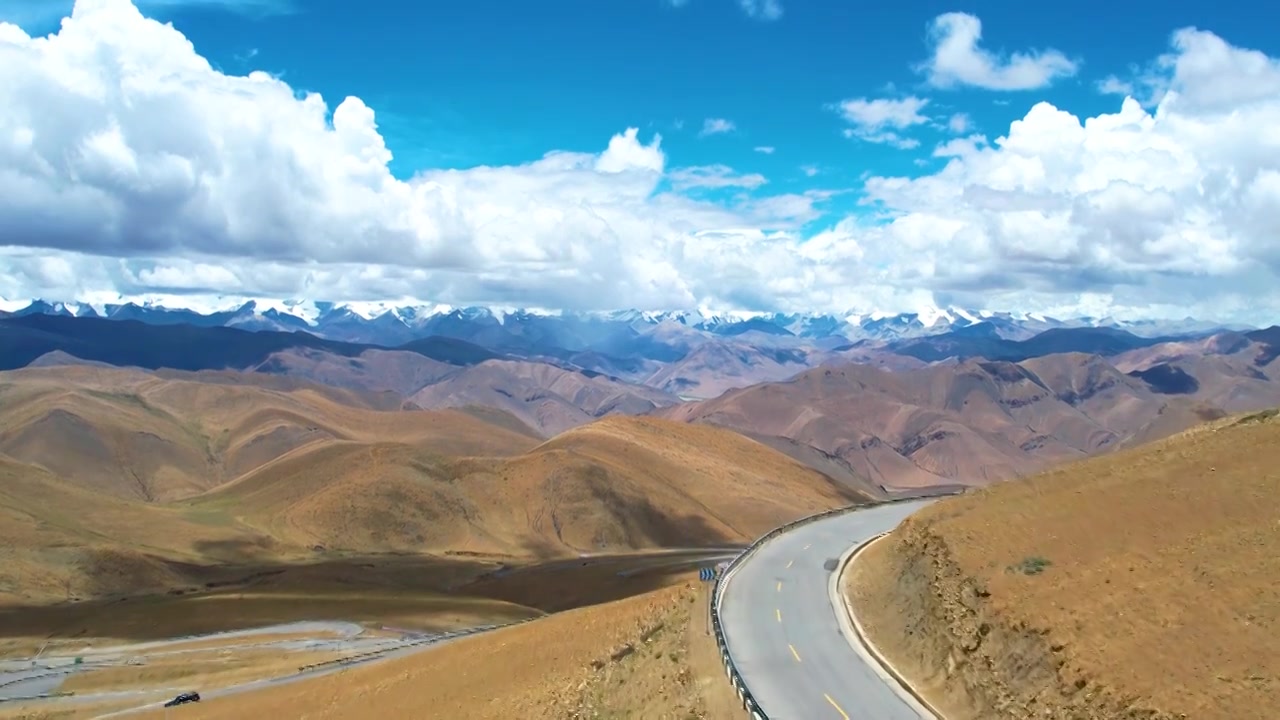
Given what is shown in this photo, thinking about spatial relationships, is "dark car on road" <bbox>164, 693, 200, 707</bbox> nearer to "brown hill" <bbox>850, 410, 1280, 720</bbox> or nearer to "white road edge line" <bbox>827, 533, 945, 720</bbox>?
"white road edge line" <bbox>827, 533, 945, 720</bbox>

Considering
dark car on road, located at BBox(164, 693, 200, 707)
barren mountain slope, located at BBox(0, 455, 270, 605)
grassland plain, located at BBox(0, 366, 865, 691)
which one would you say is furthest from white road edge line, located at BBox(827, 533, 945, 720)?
barren mountain slope, located at BBox(0, 455, 270, 605)

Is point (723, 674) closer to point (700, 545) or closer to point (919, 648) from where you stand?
point (919, 648)

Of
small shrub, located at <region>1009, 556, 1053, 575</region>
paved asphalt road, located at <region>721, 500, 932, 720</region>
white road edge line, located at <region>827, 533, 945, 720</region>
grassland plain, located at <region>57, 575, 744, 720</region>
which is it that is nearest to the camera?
white road edge line, located at <region>827, 533, 945, 720</region>

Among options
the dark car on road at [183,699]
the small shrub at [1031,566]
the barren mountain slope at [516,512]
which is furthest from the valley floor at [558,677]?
the barren mountain slope at [516,512]

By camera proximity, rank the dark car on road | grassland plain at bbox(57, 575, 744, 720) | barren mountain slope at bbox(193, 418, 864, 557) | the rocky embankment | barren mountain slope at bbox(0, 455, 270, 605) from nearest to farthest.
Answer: the rocky embankment < grassland plain at bbox(57, 575, 744, 720) < the dark car on road < barren mountain slope at bbox(0, 455, 270, 605) < barren mountain slope at bbox(193, 418, 864, 557)

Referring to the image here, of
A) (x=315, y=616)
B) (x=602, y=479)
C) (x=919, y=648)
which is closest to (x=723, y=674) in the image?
(x=919, y=648)

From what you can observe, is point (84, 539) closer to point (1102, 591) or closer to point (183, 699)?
point (183, 699)

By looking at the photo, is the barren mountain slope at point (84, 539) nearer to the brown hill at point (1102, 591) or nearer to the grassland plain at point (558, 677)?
the grassland plain at point (558, 677)
